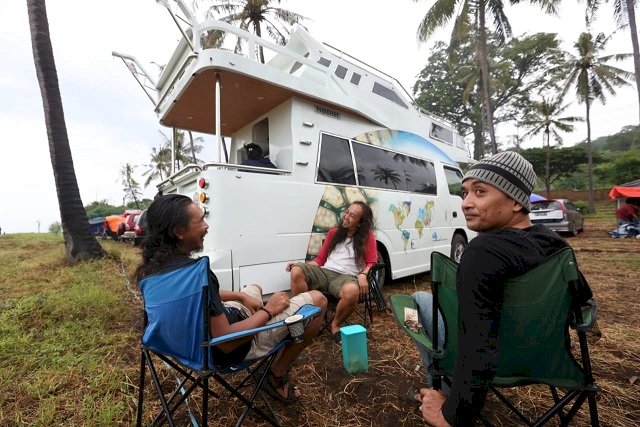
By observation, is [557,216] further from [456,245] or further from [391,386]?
[391,386]

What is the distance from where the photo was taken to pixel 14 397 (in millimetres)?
2008

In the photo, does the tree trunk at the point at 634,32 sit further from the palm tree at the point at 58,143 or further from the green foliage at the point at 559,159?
the palm tree at the point at 58,143

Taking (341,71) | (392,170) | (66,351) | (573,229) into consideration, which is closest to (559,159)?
(573,229)

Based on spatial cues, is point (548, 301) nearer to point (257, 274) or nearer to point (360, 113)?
point (257, 274)

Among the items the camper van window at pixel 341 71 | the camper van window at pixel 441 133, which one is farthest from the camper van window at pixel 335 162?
the camper van window at pixel 441 133

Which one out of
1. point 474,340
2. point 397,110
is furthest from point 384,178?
point 474,340

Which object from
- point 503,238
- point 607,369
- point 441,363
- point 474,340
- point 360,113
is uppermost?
point 360,113

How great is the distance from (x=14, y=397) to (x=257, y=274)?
1.77 m

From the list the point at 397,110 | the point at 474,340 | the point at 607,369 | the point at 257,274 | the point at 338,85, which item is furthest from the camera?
the point at 397,110

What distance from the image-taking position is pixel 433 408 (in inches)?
43.3

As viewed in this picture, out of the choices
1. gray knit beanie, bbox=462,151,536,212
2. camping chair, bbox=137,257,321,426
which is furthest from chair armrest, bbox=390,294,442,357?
gray knit beanie, bbox=462,151,536,212

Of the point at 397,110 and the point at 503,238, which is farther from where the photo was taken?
the point at 397,110

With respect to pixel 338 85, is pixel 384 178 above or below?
below

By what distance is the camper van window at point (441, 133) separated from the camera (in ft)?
18.2
